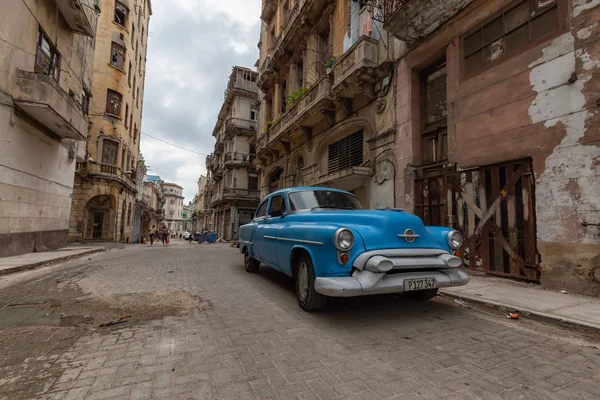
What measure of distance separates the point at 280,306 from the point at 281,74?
59.4 ft

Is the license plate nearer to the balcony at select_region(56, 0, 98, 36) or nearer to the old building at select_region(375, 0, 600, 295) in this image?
the old building at select_region(375, 0, 600, 295)

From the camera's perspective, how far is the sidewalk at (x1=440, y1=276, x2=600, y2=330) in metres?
3.47

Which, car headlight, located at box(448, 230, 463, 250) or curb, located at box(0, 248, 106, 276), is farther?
curb, located at box(0, 248, 106, 276)

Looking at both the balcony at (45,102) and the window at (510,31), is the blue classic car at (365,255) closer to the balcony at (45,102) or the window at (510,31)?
the window at (510,31)

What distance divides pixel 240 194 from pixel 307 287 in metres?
32.1

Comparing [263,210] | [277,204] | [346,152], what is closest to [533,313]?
[277,204]

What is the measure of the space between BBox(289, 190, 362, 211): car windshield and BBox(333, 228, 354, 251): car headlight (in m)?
1.43

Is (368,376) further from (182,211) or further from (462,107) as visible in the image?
(182,211)

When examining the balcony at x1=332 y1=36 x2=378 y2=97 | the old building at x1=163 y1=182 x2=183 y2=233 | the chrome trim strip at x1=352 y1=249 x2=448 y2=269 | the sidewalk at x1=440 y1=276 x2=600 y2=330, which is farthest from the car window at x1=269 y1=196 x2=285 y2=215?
the old building at x1=163 y1=182 x2=183 y2=233

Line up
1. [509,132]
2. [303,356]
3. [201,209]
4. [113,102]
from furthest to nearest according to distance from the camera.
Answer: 1. [201,209]
2. [113,102]
3. [509,132]
4. [303,356]

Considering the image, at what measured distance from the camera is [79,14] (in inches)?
454

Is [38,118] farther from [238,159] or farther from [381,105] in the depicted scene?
[238,159]

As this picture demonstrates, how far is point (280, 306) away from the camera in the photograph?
4.01 m

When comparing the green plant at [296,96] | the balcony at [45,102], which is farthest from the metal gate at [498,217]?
the balcony at [45,102]
